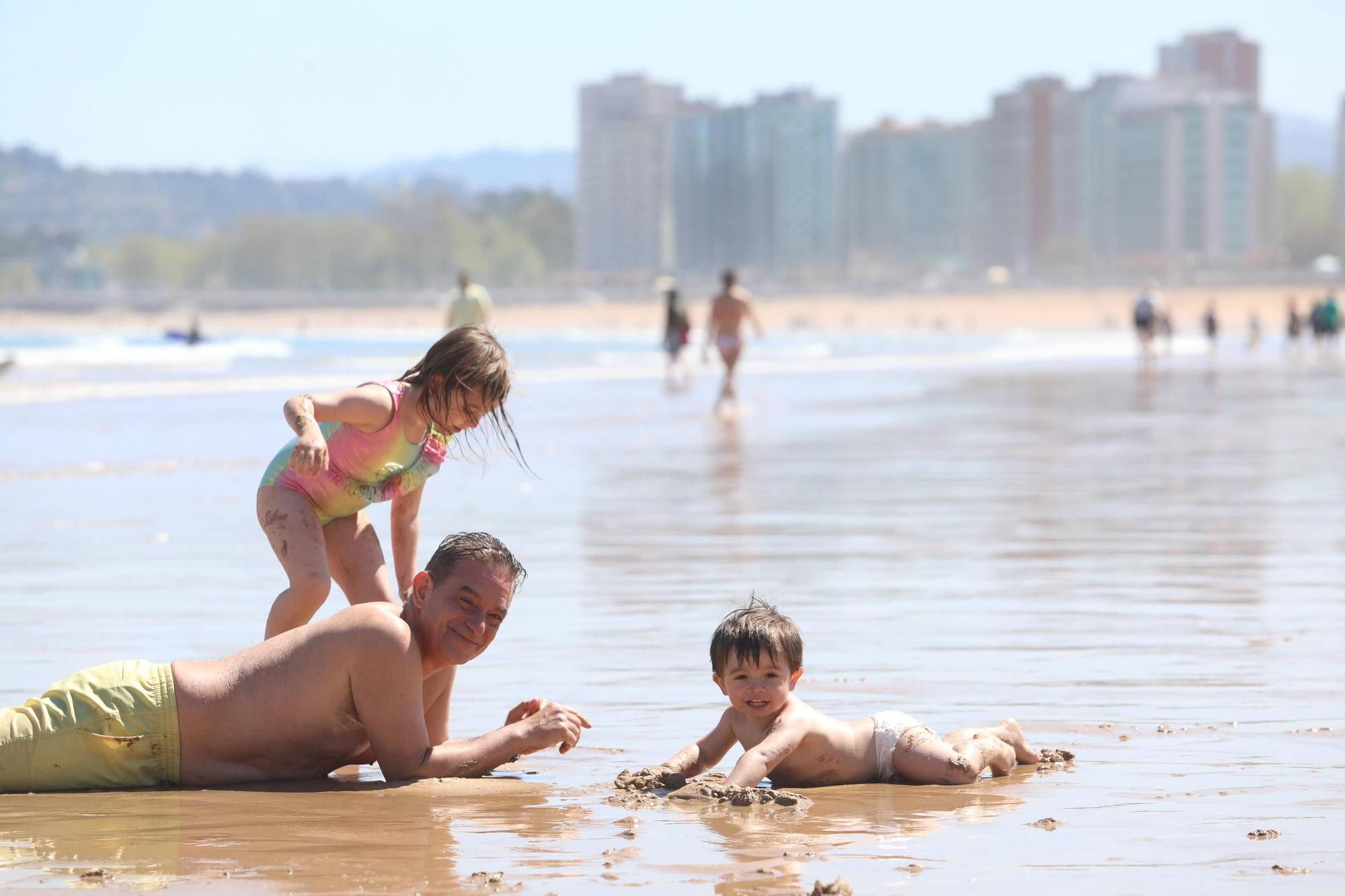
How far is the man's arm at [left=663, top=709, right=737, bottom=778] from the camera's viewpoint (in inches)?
197

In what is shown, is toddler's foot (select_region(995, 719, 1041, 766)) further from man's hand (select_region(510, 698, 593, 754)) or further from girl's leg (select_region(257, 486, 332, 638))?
girl's leg (select_region(257, 486, 332, 638))

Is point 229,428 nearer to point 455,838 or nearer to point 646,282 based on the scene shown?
point 455,838

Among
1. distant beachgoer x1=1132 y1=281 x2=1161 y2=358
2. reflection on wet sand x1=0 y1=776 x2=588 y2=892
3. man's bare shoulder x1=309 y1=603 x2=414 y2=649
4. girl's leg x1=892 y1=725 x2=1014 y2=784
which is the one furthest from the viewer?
distant beachgoer x1=1132 y1=281 x2=1161 y2=358

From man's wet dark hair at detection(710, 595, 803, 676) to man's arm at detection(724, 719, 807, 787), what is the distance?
161mm

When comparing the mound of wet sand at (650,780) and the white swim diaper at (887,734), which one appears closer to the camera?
the mound of wet sand at (650,780)

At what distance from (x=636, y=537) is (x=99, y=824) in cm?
588

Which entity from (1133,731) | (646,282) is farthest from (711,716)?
(646,282)

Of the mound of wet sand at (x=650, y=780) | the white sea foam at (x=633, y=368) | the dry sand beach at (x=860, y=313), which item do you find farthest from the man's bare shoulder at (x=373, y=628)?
the dry sand beach at (x=860, y=313)

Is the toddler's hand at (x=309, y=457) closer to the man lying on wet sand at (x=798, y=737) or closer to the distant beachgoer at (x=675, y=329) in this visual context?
the man lying on wet sand at (x=798, y=737)

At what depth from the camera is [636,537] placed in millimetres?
10227

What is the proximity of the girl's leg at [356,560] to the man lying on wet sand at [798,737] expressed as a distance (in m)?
1.25

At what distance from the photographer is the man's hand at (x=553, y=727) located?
5027 millimetres

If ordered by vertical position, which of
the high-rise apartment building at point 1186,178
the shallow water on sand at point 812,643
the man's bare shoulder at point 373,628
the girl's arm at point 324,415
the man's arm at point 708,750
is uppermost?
the high-rise apartment building at point 1186,178

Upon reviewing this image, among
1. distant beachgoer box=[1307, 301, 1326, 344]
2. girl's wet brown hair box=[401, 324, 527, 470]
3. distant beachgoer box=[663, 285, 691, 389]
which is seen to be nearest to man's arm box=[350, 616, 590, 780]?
girl's wet brown hair box=[401, 324, 527, 470]
